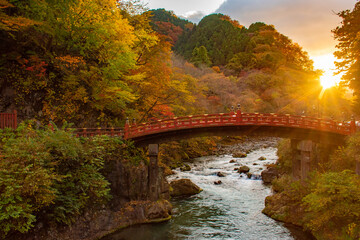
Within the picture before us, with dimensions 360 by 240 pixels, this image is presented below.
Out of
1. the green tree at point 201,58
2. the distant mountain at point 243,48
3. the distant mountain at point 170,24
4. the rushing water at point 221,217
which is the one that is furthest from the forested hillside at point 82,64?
the distant mountain at point 170,24

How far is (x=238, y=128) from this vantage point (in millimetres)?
23078

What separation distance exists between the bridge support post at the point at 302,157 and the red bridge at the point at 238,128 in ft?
2.09

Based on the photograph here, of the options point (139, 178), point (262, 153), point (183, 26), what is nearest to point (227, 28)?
point (183, 26)

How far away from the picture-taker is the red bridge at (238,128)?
21359mm

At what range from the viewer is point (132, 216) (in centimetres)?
1847

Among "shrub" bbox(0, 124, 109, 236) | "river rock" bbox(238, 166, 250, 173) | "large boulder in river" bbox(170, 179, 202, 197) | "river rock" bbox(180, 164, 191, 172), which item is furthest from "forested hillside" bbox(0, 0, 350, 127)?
"river rock" bbox(238, 166, 250, 173)

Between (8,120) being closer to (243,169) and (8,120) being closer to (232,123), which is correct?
(232,123)

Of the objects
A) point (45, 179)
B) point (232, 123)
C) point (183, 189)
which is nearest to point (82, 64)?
point (45, 179)

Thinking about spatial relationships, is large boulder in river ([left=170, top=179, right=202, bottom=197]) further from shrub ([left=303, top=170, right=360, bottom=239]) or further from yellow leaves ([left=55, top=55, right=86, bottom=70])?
yellow leaves ([left=55, top=55, right=86, bottom=70])

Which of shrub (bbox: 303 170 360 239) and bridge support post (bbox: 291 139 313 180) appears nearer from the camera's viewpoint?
shrub (bbox: 303 170 360 239)

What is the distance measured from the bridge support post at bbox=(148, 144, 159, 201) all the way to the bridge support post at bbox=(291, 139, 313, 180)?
12080 millimetres

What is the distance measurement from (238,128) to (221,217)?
753 centimetres

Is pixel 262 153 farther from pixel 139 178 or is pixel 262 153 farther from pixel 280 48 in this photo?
pixel 280 48

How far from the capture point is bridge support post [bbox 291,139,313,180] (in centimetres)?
2208
